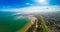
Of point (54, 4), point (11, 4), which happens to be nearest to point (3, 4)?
point (11, 4)

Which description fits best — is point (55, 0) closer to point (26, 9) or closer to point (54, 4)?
point (54, 4)

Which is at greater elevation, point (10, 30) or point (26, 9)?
point (26, 9)

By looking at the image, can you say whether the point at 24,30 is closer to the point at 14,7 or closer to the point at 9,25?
the point at 9,25

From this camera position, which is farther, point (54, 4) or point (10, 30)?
point (54, 4)

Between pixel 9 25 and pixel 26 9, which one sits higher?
pixel 26 9

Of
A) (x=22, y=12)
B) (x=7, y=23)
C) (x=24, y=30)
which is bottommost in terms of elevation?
(x=24, y=30)

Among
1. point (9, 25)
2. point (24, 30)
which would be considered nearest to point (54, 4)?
point (24, 30)
